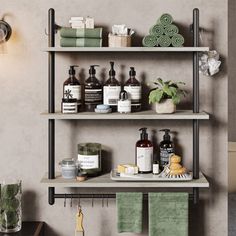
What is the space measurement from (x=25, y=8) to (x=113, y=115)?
2.21ft

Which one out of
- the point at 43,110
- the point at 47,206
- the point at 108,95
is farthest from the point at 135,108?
the point at 47,206

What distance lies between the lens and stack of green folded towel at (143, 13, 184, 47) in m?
2.23

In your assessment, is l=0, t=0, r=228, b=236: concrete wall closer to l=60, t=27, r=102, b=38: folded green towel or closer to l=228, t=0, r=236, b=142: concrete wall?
l=60, t=27, r=102, b=38: folded green towel

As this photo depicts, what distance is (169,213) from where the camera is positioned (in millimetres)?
2314

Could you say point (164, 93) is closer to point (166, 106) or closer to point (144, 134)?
point (166, 106)

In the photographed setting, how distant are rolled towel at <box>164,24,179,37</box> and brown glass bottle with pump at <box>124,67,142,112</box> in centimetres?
23

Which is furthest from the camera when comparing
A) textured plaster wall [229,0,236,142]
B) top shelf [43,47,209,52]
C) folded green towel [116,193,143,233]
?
textured plaster wall [229,0,236,142]

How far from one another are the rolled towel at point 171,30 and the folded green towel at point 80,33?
0.94ft

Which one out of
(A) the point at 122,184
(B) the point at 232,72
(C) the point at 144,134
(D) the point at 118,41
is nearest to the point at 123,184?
(A) the point at 122,184

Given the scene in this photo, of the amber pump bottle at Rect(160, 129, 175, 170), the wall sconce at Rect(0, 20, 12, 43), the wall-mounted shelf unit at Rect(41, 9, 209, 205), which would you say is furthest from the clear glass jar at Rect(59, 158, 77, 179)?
the wall sconce at Rect(0, 20, 12, 43)

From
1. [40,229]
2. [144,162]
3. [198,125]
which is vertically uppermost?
[198,125]

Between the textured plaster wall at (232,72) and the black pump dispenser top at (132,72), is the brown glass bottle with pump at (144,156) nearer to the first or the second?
the black pump dispenser top at (132,72)

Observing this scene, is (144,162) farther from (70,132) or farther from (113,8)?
(113,8)

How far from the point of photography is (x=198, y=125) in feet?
7.57
